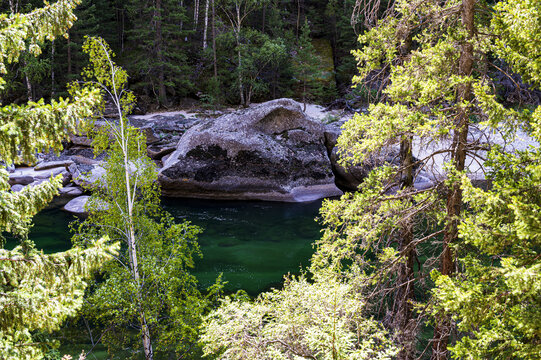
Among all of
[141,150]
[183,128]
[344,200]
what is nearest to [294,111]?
[183,128]

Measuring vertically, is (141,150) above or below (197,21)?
below

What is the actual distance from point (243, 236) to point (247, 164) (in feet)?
16.7

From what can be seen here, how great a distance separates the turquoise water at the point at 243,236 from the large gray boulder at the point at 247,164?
724 mm

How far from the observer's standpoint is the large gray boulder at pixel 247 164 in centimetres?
2211

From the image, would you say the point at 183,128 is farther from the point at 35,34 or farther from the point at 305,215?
the point at 35,34

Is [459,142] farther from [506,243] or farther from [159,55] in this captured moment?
[159,55]

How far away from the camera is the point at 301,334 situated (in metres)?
6.03

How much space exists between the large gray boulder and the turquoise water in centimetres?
72

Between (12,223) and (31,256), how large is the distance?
1.61 feet

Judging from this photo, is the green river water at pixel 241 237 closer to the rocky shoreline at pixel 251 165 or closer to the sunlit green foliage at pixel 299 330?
the rocky shoreline at pixel 251 165

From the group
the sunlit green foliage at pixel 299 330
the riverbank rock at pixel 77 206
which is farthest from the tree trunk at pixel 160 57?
the sunlit green foliage at pixel 299 330

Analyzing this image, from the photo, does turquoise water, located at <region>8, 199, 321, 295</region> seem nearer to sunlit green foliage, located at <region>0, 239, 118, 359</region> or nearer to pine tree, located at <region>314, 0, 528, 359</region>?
pine tree, located at <region>314, 0, 528, 359</region>

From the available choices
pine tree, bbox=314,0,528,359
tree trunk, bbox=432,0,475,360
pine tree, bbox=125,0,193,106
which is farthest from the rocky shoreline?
tree trunk, bbox=432,0,475,360

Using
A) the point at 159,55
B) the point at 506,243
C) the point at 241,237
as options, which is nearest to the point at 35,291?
the point at 506,243
